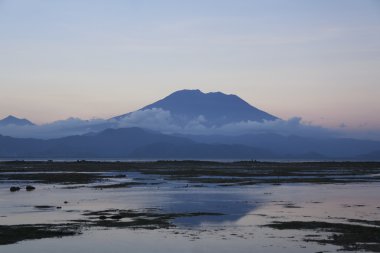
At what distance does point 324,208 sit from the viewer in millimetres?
36594

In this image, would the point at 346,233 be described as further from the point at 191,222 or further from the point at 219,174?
the point at 219,174

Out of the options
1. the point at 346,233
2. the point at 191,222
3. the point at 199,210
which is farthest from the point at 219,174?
the point at 346,233

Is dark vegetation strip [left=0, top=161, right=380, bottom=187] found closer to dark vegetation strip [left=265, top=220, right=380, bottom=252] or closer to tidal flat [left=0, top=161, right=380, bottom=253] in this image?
tidal flat [left=0, top=161, right=380, bottom=253]

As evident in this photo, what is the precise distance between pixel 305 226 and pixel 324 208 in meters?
8.90

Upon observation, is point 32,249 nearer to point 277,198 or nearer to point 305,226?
point 305,226

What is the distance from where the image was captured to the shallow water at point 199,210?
23.6 metres

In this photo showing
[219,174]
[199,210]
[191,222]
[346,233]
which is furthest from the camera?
[219,174]

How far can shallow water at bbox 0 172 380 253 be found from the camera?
929 inches

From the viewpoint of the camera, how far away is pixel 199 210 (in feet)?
119

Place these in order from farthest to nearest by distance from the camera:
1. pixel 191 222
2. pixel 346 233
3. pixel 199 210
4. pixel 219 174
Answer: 1. pixel 219 174
2. pixel 199 210
3. pixel 191 222
4. pixel 346 233

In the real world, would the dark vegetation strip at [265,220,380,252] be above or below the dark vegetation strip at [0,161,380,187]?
below

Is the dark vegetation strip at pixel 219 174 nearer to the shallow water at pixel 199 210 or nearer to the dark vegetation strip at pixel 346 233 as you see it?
the shallow water at pixel 199 210

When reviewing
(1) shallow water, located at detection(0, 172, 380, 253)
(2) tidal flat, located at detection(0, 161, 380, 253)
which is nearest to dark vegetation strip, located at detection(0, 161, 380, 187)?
(1) shallow water, located at detection(0, 172, 380, 253)

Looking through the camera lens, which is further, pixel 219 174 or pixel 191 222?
pixel 219 174
